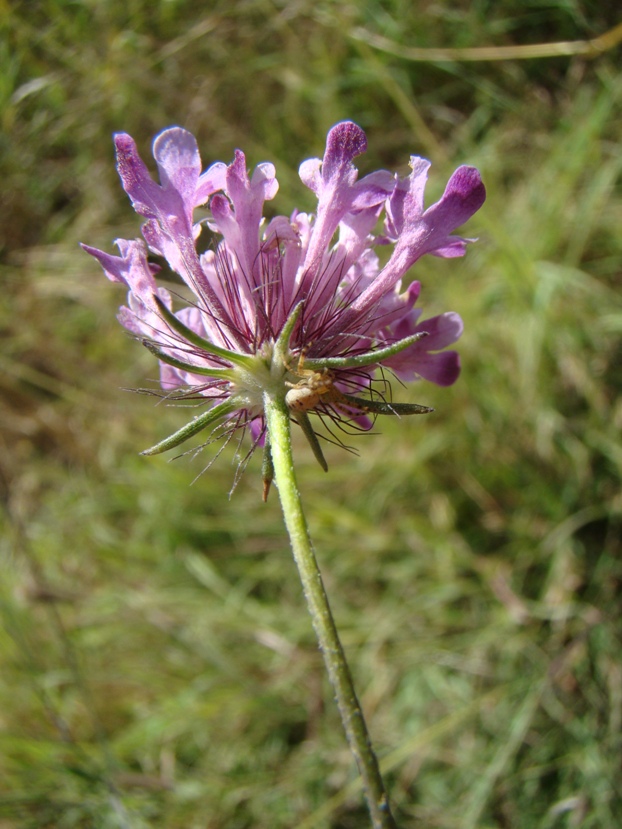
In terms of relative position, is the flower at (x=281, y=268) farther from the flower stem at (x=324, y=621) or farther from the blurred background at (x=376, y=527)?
the blurred background at (x=376, y=527)

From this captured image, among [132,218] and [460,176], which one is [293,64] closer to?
[132,218]

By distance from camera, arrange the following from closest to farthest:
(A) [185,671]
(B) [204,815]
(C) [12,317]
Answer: (B) [204,815], (A) [185,671], (C) [12,317]

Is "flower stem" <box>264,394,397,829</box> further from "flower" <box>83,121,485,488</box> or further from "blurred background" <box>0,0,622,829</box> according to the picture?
"blurred background" <box>0,0,622,829</box>

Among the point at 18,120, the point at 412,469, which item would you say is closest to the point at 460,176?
the point at 412,469

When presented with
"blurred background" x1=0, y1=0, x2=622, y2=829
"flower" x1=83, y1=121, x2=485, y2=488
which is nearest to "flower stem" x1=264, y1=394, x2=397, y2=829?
"flower" x1=83, y1=121, x2=485, y2=488

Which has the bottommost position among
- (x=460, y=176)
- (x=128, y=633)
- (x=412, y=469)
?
(x=128, y=633)

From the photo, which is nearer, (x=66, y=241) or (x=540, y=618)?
(x=540, y=618)
